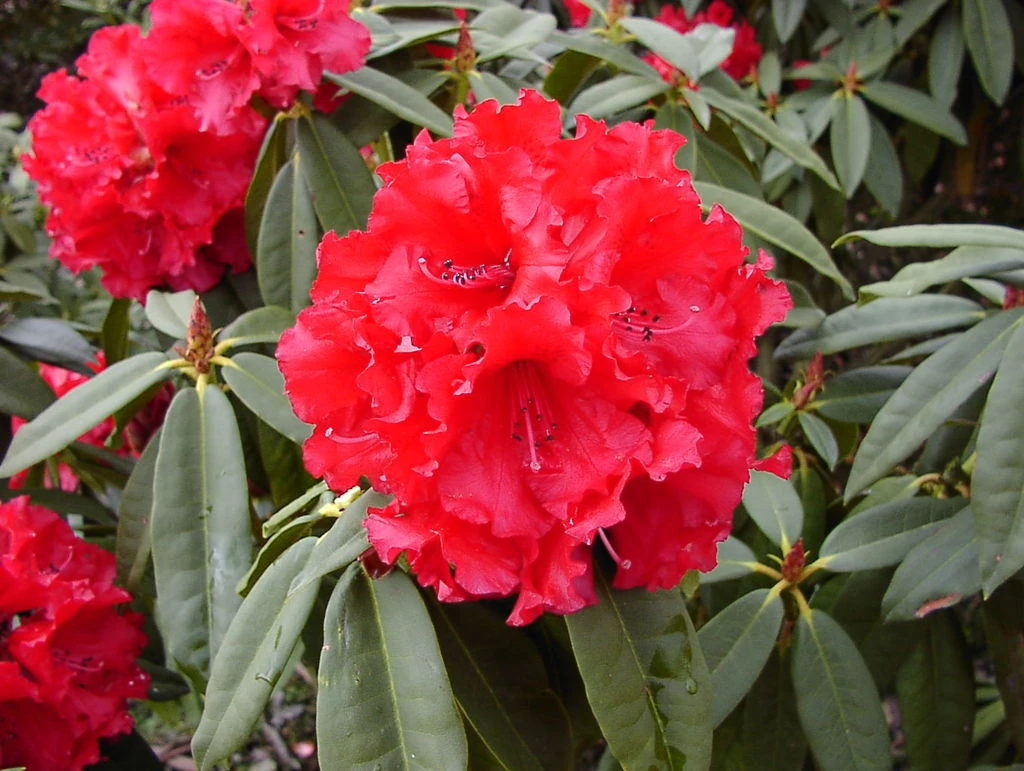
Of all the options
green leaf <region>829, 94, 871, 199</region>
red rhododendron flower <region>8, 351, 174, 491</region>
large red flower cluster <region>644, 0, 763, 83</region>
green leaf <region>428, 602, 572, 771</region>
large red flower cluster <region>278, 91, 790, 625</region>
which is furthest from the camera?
large red flower cluster <region>644, 0, 763, 83</region>

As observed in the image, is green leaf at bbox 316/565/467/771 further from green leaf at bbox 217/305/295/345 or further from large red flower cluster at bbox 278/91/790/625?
green leaf at bbox 217/305/295/345

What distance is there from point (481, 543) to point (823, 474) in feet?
2.53

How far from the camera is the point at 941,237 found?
2.91 feet

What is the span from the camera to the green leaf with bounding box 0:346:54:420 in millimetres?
1109

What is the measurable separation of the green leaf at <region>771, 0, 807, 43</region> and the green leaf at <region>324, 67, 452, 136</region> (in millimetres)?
985

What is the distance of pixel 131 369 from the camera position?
0.97 m

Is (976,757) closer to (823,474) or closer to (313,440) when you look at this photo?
(823,474)

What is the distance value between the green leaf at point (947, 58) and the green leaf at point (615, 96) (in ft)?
3.13

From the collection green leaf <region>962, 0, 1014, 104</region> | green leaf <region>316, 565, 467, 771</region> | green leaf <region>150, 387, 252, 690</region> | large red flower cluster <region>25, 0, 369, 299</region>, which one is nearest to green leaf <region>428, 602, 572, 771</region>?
green leaf <region>316, 565, 467, 771</region>

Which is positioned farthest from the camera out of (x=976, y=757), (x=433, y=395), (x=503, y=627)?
(x=976, y=757)

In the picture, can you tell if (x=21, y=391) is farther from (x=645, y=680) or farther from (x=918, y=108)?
(x=918, y=108)

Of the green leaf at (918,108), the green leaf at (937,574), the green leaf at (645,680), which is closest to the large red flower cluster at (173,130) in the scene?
the green leaf at (645,680)

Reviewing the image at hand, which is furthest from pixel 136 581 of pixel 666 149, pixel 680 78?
pixel 680 78

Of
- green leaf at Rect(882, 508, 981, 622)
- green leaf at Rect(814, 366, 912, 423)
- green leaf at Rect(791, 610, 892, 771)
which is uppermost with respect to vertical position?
green leaf at Rect(814, 366, 912, 423)
